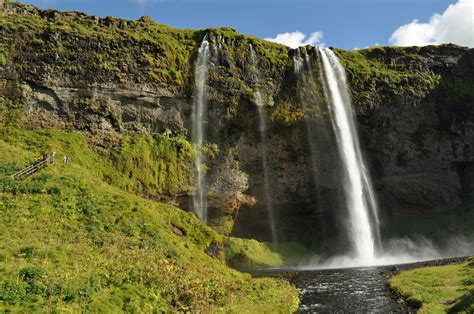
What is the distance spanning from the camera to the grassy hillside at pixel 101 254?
16.0 m

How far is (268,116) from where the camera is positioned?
55.4 meters

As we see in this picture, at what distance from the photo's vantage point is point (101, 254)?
20672mm

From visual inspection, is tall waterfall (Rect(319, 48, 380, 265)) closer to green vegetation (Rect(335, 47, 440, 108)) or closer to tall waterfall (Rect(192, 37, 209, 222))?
green vegetation (Rect(335, 47, 440, 108))

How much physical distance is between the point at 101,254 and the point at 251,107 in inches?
1474

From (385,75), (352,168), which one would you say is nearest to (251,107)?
(352,168)

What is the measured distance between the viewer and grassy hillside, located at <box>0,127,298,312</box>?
16.0 m

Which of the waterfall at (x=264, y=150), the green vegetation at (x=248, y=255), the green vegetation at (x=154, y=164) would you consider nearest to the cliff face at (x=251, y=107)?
the green vegetation at (x=154, y=164)

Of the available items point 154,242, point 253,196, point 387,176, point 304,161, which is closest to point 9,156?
point 154,242

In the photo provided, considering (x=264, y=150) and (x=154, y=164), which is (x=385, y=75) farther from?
(x=154, y=164)

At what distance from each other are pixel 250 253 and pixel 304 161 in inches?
627

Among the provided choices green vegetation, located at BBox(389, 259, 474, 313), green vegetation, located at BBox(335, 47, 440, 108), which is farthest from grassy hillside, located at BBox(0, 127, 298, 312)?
green vegetation, located at BBox(335, 47, 440, 108)

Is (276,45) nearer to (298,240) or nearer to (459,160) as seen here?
(298,240)

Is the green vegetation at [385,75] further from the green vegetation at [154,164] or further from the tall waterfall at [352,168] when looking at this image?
the green vegetation at [154,164]

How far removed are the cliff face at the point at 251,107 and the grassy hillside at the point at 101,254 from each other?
14274 mm
